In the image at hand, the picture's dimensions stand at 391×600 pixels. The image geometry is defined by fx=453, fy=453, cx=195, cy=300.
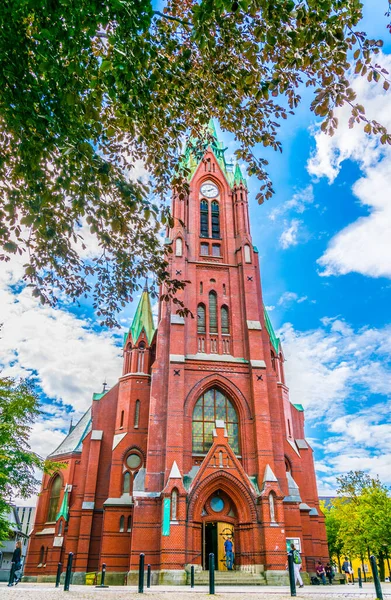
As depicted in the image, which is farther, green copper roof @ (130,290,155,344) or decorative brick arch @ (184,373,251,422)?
green copper roof @ (130,290,155,344)

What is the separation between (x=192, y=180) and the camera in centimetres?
3444

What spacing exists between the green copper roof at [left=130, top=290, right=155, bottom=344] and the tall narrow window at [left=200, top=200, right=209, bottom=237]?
20.1 feet

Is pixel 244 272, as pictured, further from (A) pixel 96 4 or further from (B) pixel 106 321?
(A) pixel 96 4

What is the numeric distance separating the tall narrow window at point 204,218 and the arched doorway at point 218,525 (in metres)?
17.2

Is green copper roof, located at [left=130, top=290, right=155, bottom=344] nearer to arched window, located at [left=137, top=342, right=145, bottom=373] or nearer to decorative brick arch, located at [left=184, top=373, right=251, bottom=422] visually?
arched window, located at [left=137, top=342, right=145, bottom=373]

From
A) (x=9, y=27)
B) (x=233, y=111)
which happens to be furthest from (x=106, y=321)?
(x=9, y=27)

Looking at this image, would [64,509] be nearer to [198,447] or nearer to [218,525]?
[218,525]

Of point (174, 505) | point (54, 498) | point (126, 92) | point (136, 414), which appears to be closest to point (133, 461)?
point (136, 414)

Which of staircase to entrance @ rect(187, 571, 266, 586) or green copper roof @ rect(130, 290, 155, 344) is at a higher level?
green copper roof @ rect(130, 290, 155, 344)

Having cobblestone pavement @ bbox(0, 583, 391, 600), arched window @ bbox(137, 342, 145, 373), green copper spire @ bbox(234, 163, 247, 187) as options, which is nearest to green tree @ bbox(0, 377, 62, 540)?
cobblestone pavement @ bbox(0, 583, 391, 600)

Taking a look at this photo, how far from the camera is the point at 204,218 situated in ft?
109

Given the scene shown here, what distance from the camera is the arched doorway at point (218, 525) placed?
23.4 meters

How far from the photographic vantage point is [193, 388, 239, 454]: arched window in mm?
25422

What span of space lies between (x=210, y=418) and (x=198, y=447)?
5.96 feet
